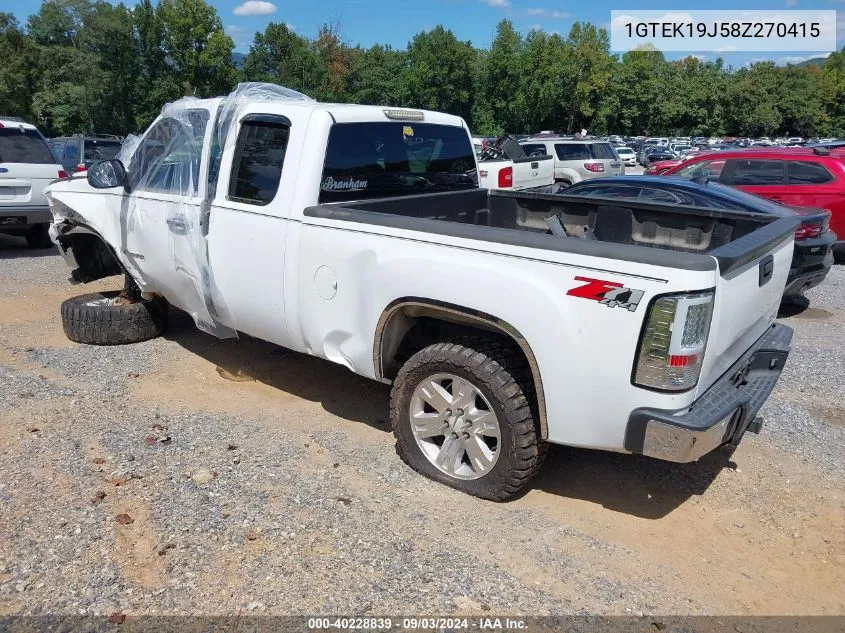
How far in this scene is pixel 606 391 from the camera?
307 centimetres

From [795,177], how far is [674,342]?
340 inches

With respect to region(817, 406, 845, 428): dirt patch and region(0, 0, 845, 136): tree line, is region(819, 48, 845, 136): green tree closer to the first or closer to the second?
region(0, 0, 845, 136): tree line

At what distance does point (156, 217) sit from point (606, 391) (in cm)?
363

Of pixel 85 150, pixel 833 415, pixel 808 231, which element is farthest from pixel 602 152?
pixel 833 415

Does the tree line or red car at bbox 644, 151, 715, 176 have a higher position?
the tree line

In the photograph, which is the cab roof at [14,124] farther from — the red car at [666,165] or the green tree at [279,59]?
the green tree at [279,59]

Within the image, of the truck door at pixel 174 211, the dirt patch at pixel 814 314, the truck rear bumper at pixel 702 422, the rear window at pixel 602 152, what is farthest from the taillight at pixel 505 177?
the truck rear bumper at pixel 702 422

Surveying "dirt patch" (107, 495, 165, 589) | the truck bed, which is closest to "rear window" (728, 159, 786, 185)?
the truck bed

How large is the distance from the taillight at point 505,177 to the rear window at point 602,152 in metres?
7.50

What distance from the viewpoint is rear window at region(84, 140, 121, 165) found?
1413 cm

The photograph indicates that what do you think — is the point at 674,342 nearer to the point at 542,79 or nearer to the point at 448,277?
the point at 448,277

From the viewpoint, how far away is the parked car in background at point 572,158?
1908cm

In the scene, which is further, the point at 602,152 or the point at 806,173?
the point at 602,152

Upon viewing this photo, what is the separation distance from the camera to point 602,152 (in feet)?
64.8
